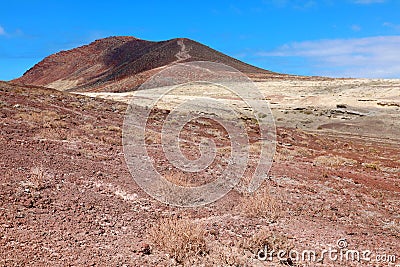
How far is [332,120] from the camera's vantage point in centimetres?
4253

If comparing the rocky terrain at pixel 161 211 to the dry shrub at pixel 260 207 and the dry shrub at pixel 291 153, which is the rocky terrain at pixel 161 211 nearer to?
the dry shrub at pixel 260 207

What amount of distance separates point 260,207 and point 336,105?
148 feet

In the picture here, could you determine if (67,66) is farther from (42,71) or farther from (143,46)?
(143,46)

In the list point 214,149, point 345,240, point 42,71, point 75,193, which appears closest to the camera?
point 345,240

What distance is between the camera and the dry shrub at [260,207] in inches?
326

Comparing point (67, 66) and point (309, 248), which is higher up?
point (67, 66)

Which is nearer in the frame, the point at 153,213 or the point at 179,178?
the point at 153,213

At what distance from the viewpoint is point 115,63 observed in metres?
139

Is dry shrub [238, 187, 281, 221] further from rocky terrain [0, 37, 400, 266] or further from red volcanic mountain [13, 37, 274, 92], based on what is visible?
red volcanic mountain [13, 37, 274, 92]

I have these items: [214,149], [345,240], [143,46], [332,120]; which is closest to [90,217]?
[345,240]

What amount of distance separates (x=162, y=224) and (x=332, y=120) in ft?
130

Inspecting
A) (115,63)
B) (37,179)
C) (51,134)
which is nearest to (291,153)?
(51,134)

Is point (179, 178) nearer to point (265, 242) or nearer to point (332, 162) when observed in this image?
point (265, 242)

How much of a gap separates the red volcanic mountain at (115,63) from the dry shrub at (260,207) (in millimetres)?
85291
